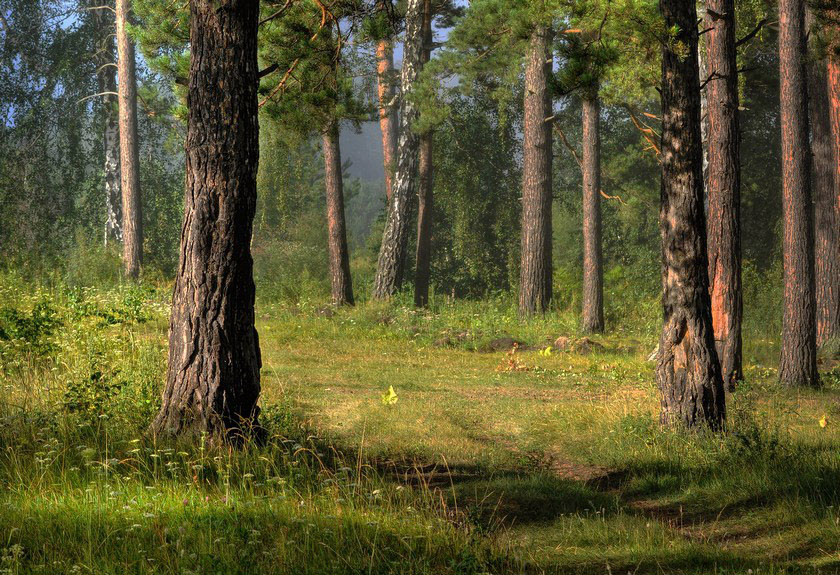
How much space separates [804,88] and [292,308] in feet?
38.6

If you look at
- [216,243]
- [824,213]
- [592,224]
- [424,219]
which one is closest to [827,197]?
[824,213]

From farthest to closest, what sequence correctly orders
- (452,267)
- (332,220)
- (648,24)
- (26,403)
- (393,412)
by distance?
(452,267) < (332,220) < (393,412) < (648,24) < (26,403)

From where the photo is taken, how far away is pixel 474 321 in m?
17.6

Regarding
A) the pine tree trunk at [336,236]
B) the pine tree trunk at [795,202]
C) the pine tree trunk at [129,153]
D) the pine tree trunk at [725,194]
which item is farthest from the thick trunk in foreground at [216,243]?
the pine tree trunk at [129,153]

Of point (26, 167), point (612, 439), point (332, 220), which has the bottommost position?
point (612, 439)

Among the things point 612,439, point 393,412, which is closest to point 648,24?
point 612,439

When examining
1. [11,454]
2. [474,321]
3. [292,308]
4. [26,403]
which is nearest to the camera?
[11,454]

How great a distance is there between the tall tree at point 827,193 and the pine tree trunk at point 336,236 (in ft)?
34.8

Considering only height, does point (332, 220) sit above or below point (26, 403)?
above

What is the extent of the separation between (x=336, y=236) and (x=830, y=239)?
1122 centimetres

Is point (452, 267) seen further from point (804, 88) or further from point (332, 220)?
point (804, 88)

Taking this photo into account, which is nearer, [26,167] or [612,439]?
[612,439]

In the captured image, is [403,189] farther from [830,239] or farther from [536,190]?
[830,239]

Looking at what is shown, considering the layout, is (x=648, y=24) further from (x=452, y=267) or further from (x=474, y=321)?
A: (x=452, y=267)
